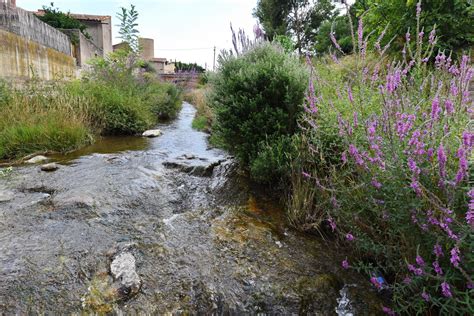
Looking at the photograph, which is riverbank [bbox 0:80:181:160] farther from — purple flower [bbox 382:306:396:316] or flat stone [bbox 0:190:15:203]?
purple flower [bbox 382:306:396:316]

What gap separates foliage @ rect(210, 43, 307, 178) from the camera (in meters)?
3.35

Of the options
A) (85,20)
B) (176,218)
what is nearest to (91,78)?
(176,218)

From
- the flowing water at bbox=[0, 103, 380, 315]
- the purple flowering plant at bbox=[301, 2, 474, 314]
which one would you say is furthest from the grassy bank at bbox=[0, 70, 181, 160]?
the purple flowering plant at bbox=[301, 2, 474, 314]

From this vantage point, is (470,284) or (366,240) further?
(366,240)

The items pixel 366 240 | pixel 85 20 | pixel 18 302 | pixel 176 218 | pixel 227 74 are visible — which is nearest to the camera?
pixel 18 302

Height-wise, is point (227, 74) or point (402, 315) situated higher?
point (227, 74)

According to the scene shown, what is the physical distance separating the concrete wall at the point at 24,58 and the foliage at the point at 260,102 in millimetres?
5377

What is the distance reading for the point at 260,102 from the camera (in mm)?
3418

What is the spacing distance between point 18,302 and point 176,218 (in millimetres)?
1367

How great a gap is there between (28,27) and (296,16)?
66.8 feet

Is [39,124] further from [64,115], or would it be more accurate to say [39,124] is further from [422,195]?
[422,195]

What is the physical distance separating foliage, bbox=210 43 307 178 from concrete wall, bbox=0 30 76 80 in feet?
17.6

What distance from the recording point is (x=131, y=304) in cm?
184

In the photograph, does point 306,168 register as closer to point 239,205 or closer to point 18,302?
point 239,205
